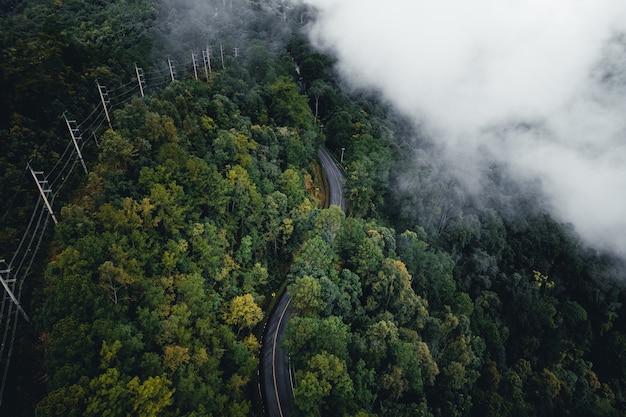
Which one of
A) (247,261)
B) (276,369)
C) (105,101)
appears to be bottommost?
(276,369)

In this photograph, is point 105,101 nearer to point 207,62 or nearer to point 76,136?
point 76,136

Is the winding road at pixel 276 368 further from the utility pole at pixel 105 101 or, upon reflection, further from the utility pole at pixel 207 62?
the utility pole at pixel 207 62

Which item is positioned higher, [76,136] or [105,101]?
[105,101]

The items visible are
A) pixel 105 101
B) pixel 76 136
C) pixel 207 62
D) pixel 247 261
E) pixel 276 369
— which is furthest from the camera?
pixel 207 62

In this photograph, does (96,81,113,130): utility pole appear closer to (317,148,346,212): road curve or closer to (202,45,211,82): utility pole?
(202,45,211,82): utility pole

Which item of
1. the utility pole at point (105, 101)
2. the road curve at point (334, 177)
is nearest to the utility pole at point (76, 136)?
the utility pole at point (105, 101)

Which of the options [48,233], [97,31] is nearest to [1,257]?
[48,233]

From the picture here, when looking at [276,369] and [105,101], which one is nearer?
[276,369]

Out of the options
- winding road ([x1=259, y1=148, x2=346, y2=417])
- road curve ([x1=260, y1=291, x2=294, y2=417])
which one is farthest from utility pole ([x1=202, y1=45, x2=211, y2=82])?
road curve ([x1=260, y1=291, x2=294, y2=417])

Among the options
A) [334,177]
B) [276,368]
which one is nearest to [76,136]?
[276,368]
